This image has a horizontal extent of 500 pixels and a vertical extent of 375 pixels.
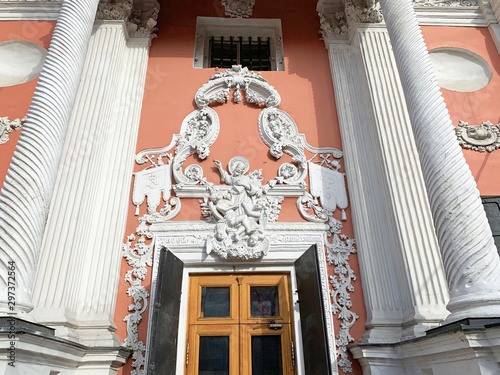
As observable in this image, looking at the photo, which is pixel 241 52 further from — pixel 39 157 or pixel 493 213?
pixel 493 213

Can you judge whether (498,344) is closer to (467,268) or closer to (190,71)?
(467,268)

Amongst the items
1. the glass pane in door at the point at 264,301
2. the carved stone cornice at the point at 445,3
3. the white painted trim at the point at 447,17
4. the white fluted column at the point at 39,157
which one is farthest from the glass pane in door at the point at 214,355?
the carved stone cornice at the point at 445,3

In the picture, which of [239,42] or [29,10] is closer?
[29,10]

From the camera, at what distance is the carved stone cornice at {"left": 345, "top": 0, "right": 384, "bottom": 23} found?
6418 millimetres

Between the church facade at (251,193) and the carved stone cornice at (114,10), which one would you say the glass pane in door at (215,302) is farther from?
the carved stone cornice at (114,10)

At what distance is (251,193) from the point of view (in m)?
5.41

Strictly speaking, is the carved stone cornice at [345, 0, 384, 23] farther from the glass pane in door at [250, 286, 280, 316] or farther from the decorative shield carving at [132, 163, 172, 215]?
the glass pane in door at [250, 286, 280, 316]

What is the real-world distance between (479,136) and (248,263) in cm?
391

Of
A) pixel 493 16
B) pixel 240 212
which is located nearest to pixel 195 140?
pixel 240 212

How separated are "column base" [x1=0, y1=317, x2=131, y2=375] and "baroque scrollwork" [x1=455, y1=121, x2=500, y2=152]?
17.7 ft

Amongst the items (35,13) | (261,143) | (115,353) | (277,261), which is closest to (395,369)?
(277,261)

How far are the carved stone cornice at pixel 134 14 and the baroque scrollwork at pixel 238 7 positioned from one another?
1260 mm

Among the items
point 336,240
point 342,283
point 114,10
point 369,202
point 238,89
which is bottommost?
point 342,283

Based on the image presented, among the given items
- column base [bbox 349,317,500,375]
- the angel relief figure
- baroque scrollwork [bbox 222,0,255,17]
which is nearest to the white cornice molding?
baroque scrollwork [bbox 222,0,255,17]
